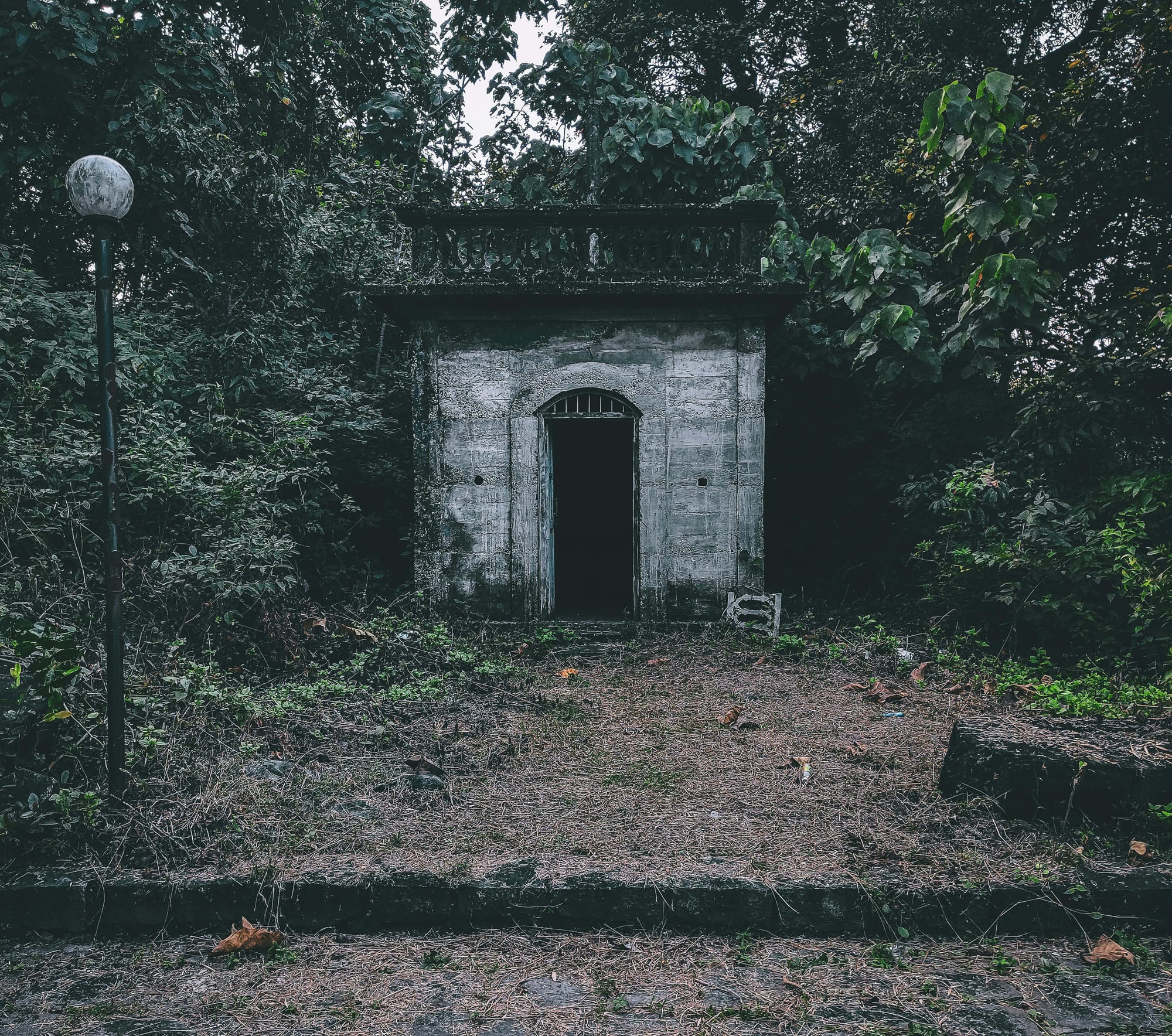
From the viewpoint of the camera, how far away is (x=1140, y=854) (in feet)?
11.1

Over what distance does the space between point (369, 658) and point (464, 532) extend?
7.57ft

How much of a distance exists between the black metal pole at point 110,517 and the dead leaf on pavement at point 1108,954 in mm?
4209

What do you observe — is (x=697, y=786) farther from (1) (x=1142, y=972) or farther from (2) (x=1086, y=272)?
(2) (x=1086, y=272)

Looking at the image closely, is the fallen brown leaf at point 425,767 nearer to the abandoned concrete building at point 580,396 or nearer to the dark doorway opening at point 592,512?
the abandoned concrete building at point 580,396

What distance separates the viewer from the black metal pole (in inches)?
147

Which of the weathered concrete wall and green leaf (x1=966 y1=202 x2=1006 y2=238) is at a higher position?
green leaf (x1=966 y1=202 x2=1006 y2=238)

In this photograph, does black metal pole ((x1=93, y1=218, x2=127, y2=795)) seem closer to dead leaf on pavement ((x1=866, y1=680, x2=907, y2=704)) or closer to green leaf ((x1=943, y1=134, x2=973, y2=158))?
dead leaf on pavement ((x1=866, y1=680, x2=907, y2=704))

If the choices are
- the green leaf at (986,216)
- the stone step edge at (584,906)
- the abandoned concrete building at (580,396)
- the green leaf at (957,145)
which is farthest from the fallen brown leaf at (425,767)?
the green leaf at (957,145)

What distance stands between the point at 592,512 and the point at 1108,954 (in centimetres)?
993

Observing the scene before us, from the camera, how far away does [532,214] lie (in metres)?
8.43

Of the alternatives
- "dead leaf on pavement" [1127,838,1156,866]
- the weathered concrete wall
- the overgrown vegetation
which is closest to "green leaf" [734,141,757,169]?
the overgrown vegetation

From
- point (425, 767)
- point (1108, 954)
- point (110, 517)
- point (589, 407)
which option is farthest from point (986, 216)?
point (110, 517)

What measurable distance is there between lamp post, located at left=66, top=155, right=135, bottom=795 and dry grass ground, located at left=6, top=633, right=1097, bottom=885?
305 millimetres

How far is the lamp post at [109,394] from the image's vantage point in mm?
3732
